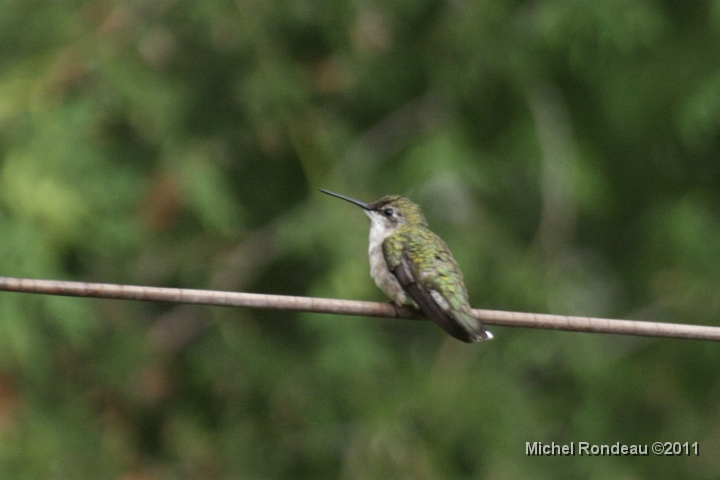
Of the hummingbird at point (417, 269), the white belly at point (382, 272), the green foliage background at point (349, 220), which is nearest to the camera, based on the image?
the hummingbird at point (417, 269)

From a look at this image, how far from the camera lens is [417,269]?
187 inches

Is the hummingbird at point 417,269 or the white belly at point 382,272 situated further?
the white belly at point 382,272

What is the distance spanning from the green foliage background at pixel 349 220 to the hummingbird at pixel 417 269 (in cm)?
72

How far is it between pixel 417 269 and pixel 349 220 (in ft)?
5.84

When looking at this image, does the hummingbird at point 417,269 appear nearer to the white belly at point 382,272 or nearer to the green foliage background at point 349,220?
the white belly at point 382,272

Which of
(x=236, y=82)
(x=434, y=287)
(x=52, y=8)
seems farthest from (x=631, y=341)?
(x=52, y=8)

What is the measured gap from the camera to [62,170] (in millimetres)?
5672

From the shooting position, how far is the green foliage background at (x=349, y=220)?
619cm

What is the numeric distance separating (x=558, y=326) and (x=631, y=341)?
4469mm

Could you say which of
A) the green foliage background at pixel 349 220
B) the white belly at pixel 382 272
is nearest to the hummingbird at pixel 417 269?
the white belly at pixel 382 272

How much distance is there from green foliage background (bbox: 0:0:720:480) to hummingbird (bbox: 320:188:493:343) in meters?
0.72

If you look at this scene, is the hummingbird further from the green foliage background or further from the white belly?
the green foliage background

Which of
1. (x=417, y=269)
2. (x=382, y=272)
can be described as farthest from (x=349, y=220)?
(x=417, y=269)

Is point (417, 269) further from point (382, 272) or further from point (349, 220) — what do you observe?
point (349, 220)
